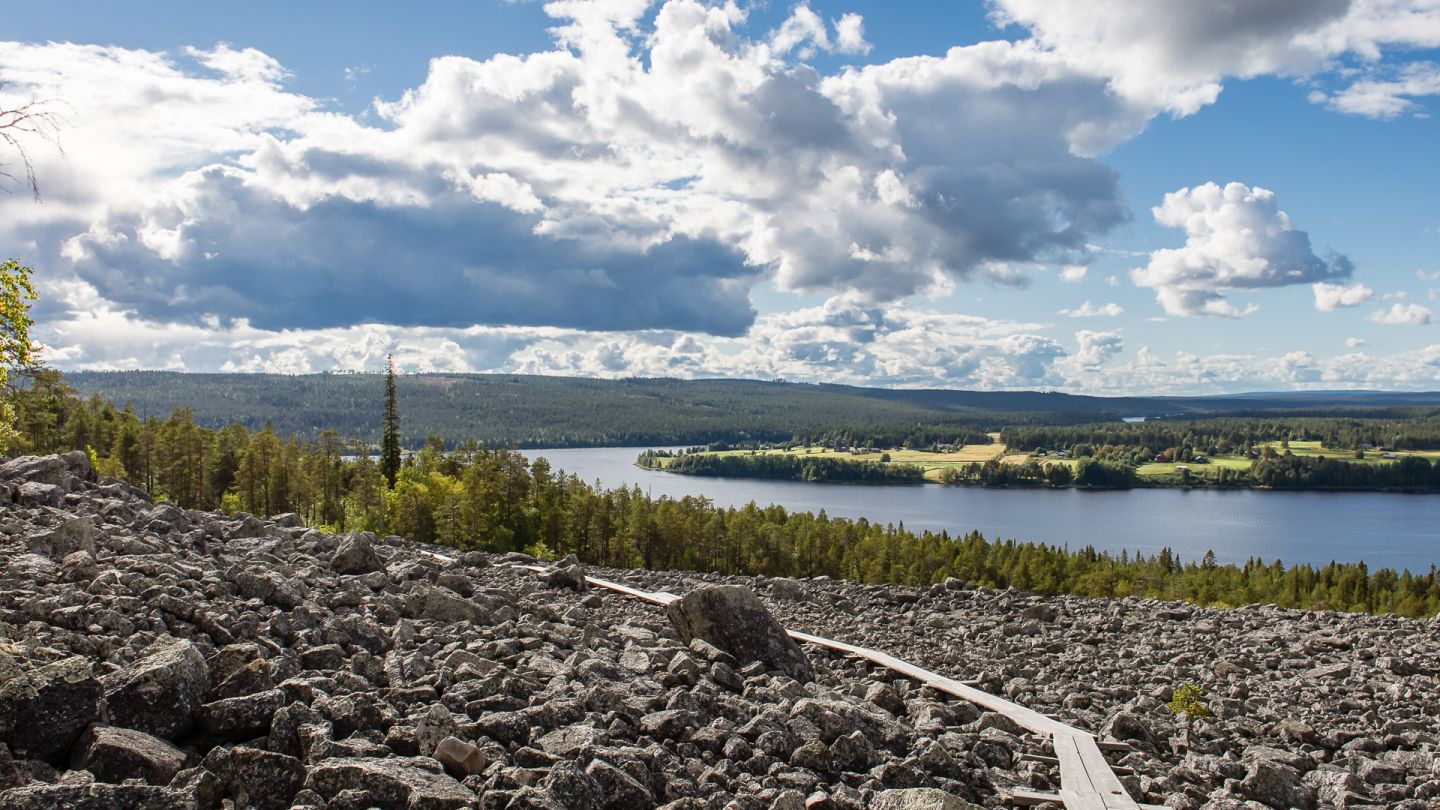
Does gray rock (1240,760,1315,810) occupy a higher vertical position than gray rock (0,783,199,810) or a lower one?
lower

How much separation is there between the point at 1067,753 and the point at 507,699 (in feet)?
23.8

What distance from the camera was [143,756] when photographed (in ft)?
22.8

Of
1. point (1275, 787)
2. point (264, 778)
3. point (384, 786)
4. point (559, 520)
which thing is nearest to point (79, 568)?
point (264, 778)

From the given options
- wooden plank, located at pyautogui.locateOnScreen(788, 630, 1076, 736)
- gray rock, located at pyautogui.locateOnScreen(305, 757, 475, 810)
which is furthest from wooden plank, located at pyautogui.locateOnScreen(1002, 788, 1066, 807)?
gray rock, located at pyautogui.locateOnScreen(305, 757, 475, 810)

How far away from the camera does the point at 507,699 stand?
9664 millimetres

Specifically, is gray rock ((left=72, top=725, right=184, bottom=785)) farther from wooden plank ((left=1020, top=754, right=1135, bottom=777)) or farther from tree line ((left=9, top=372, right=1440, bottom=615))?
tree line ((left=9, top=372, right=1440, bottom=615))

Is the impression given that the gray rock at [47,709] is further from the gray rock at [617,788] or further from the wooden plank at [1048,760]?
the wooden plank at [1048,760]

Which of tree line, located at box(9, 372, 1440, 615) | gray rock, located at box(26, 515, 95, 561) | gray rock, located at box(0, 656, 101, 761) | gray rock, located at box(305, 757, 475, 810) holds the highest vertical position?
gray rock, located at box(26, 515, 95, 561)

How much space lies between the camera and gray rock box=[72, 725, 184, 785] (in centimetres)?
684

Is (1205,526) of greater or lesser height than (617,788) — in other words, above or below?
below

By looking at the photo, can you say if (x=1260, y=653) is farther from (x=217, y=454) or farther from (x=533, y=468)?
(x=217, y=454)

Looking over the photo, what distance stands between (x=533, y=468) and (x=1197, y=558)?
9753 centimetres

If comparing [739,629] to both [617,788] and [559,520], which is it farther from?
[559,520]

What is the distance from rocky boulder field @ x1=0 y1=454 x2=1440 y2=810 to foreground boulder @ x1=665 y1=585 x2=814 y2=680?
35mm
